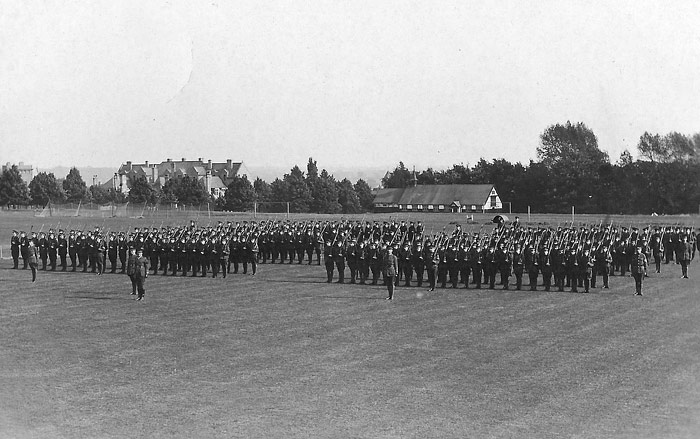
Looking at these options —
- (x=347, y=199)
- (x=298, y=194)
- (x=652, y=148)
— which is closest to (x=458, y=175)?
(x=347, y=199)

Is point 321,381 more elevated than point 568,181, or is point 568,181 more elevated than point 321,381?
point 568,181

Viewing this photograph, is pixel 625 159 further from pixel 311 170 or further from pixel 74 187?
pixel 74 187

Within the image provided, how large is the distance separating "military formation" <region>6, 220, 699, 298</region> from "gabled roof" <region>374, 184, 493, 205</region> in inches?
1709

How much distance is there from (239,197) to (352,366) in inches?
2341

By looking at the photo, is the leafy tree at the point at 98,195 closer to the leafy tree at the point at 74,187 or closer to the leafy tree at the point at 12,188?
the leafy tree at the point at 74,187

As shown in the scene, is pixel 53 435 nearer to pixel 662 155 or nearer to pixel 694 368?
pixel 694 368

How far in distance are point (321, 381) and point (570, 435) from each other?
13.5 feet

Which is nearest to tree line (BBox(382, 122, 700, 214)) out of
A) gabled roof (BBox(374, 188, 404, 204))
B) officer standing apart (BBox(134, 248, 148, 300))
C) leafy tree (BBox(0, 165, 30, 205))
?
gabled roof (BBox(374, 188, 404, 204))

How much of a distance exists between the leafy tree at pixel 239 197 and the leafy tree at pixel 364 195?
52.7 feet

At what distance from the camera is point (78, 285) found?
2556 cm

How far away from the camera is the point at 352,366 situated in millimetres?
12906

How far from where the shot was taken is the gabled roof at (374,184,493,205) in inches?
3054

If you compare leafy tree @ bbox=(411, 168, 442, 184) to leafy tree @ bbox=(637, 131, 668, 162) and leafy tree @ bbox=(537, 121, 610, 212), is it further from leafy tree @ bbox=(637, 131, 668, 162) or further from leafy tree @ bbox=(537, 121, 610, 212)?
leafy tree @ bbox=(637, 131, 668, 162)

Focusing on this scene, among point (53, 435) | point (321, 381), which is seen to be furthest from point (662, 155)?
point (53, 435)
